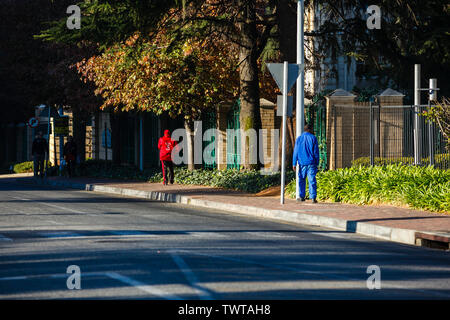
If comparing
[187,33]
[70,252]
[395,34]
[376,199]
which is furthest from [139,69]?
[70,252]

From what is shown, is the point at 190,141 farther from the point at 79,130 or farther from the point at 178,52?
the point at 79,130

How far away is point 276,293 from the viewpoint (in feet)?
23.3

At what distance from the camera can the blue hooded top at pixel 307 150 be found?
17.0 meters

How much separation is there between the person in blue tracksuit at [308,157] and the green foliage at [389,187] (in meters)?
0.93

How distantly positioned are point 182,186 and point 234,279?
54.1ft

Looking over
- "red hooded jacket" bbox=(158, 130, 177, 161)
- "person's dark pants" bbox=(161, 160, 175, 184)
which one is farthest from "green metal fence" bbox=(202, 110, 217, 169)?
"red hooded jacket" bbox=(158, 130, 177, 161)

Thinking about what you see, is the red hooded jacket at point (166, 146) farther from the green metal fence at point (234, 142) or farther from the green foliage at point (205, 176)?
the green metal fence at point (234, 142)

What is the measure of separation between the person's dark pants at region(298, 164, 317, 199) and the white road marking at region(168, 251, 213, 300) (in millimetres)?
7720

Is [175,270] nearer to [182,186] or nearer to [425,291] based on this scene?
[425,291]

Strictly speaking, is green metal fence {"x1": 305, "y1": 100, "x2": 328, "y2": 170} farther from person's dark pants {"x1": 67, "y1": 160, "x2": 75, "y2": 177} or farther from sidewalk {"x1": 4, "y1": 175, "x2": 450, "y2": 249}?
person's dark pants {"x1": 67, "y1": 160, "x2": 75, "y2": 177}

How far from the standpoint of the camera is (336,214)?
48.5 feet

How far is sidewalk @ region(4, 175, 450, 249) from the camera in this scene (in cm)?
1216

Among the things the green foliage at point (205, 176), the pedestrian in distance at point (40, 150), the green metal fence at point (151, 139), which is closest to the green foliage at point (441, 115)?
the green foliage at point (205, 176)

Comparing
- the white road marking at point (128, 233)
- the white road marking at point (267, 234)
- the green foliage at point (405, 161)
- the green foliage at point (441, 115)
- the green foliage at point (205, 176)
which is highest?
the green foliage at point (441, 115)
